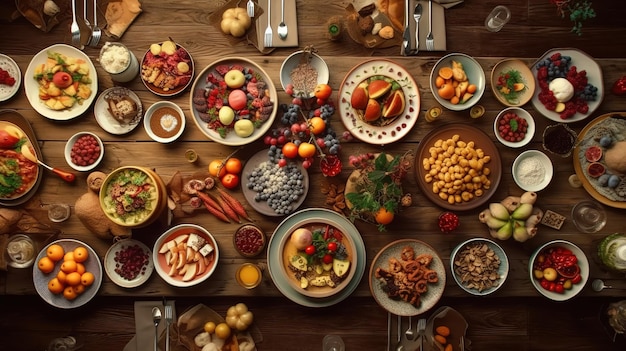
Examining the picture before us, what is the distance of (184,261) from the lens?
2.57 metres

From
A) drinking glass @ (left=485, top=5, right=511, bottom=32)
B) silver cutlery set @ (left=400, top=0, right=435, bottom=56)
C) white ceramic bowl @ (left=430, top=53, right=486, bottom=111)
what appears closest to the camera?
white ceramic bowl @ (left=430, top=53, right=486, bottom=111)

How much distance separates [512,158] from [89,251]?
8.48ft

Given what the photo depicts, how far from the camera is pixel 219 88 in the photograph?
8.64 ft

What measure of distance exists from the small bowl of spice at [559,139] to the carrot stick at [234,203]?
1.82m

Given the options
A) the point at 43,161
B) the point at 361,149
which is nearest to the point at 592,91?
the point at 361,149

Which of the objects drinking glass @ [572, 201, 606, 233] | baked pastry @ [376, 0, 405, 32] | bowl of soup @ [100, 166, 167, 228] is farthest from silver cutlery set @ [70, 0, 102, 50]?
drinking glass @ [572, 201, 606, 233]

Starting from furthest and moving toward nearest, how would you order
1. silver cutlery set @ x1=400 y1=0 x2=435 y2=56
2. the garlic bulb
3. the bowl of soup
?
1. the garlic bulb
2. silver cutlery set @ x1=400 y1=0 x2=435 y2=56
3. the bowl of soup

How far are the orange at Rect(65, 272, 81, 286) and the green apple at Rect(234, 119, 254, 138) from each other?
4.02ft

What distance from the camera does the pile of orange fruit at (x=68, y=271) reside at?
254 cm

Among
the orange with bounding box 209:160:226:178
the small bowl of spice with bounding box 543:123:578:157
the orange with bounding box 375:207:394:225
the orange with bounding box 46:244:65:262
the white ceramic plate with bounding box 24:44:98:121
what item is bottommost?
the orange with bounding box 46:244:65:262

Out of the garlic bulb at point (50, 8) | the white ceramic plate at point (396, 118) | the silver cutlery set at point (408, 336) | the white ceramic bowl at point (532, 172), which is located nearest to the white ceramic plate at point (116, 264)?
the white ceramic plate at point (396, 118)

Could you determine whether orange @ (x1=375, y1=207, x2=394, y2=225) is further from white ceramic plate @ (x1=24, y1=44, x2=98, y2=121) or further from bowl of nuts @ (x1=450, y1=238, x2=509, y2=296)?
white ceramic plate @ (x1=24, y1=44, x2=98, y2=121)

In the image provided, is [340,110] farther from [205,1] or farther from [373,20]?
[205,1]

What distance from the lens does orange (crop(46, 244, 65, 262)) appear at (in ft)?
8.38
